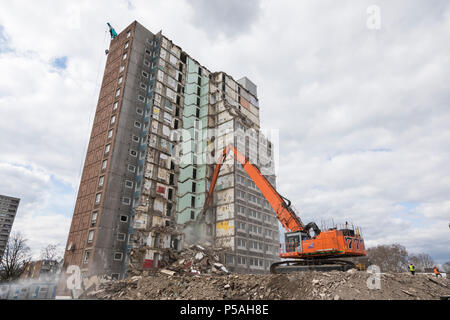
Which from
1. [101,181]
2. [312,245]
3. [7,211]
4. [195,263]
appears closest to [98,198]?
[101,181]

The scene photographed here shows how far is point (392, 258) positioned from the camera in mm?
85000

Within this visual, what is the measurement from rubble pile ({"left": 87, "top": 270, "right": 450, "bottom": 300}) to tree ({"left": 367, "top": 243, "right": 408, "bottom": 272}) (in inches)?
2993

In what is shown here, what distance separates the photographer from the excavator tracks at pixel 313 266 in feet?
75.7

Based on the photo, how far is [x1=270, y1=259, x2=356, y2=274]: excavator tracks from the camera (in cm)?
2308

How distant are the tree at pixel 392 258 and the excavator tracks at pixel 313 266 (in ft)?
239

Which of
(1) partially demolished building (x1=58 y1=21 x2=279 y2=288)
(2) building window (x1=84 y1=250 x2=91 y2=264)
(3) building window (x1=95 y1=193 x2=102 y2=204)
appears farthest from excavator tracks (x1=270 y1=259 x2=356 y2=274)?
(3) building window (x1=95 y1=193 x2=102 y2=204)

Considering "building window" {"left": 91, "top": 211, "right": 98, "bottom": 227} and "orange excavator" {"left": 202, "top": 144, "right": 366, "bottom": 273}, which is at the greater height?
"building window" {"left": 91, "top": 211, "right": 98, "bottom": 227}

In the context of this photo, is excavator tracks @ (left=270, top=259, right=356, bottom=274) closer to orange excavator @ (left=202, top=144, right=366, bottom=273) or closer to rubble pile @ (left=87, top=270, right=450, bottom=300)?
orange excavator @ (left=202, top=144, right=366, bottom=273)

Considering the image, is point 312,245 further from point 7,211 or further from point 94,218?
point 7,211

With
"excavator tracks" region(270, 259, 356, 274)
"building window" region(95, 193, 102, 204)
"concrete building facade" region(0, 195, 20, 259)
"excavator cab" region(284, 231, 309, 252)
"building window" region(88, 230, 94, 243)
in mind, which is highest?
"concrete building facade" region(0, 195, 20, 259)

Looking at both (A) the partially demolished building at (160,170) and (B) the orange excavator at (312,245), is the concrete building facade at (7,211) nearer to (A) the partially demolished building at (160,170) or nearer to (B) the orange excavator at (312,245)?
(A) the partially demolished building at (160,170)
